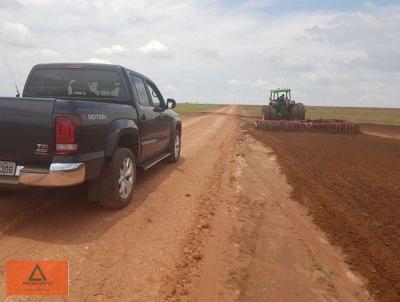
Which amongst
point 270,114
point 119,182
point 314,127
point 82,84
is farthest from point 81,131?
point 270,114

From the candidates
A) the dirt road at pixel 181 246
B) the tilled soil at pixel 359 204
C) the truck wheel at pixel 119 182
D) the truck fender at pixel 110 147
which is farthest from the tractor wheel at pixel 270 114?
the truck fender at pixel 110 147

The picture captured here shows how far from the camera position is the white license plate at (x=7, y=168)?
4262mm

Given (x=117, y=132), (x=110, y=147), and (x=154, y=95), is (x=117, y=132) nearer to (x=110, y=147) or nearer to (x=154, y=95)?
(x=110, y=147)

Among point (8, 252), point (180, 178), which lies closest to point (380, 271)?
point (8, 252)

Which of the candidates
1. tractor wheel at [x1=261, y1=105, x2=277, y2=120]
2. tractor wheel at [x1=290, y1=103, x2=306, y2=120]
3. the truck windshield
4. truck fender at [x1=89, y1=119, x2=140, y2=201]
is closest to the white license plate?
truck fender at [x1=89, y1=119, x2=140, y2=201]

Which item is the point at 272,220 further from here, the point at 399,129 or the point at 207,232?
the point at 399,129

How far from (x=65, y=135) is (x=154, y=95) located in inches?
142

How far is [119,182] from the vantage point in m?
5.14

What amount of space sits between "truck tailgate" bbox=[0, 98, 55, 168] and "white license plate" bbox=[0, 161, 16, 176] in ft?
0.14

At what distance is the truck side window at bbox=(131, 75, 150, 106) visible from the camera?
6.43 metres

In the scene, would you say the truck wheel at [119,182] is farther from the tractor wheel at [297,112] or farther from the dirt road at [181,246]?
the tractor wheel at [297,112]

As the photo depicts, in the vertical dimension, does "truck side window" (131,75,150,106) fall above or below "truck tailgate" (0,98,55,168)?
above

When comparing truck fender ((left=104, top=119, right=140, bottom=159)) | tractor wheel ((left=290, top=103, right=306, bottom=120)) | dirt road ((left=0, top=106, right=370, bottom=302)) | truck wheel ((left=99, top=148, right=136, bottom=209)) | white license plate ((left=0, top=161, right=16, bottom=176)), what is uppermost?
tractor wheel ((left=290, top=103, right=306, bottom=120))

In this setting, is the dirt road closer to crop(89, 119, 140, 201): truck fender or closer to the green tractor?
crop(89, 119, 140, 201): truck fender
